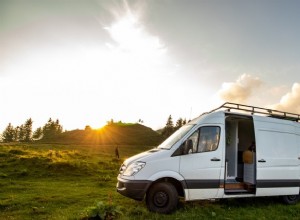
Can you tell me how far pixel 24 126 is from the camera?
13812 centimetres

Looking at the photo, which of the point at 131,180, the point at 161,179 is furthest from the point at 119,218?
the point at 161,179

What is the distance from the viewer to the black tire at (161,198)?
9742 millimetres

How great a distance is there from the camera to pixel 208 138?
10656mm

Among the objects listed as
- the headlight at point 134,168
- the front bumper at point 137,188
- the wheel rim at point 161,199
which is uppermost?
the headlight at point 134,168

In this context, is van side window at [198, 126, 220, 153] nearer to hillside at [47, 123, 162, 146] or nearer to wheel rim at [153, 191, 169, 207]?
wheel rim at [153, 191, 169, 207]

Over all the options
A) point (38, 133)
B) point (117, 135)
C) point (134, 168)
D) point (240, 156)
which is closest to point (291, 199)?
point (240, 156)

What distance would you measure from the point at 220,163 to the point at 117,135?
115066 mm

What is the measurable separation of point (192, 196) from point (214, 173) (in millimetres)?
1077

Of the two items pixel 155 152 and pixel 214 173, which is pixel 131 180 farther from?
pixel 214 173

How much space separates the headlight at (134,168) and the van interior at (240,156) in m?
3.34

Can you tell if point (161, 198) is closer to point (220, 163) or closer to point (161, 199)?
point (161, 199)

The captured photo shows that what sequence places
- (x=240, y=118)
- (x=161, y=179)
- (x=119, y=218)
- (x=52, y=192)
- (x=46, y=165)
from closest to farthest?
(x=119, y=218)
(x=161, y=179)
(x=240, y=118)
(x=52, y=192)
(x=46, y=165)

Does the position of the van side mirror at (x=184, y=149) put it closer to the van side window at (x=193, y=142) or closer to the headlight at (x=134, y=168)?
the van side window at (x=193, y=142)

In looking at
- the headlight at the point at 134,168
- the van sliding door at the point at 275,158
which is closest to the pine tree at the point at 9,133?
the headlight at the point at 134,168
